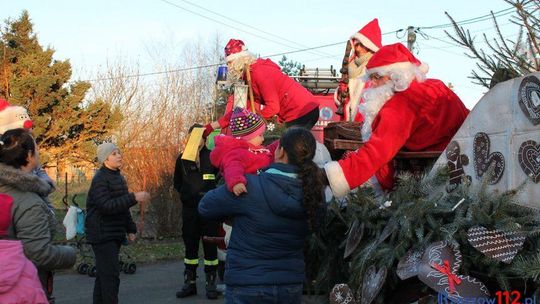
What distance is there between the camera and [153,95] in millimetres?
21516

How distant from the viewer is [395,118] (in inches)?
151

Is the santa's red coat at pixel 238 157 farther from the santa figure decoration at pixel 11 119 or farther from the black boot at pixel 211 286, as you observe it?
the black boot at pixel 211 286

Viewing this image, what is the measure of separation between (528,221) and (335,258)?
123 cm

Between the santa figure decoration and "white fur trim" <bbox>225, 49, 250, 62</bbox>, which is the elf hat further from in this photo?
the santa figure decoration

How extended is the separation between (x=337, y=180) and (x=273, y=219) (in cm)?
47

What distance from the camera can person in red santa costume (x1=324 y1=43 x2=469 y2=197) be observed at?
3637 millimetres

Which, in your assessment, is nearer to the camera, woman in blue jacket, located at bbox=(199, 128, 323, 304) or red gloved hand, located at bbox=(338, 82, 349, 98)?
woman in blue jacket, located at bbox=(199, 128, 323, 304)

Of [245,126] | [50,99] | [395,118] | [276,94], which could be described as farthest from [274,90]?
[50,99]

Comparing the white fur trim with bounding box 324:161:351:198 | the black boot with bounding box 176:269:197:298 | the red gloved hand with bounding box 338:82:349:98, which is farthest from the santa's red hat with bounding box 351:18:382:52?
the black boot with bounding box 176:269:197:298

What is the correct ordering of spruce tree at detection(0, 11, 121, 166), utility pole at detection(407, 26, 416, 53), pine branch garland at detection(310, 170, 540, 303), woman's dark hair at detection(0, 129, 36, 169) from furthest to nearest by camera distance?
utility pole at detection(407, 26, 416, 53) < spruce tree at detection(0, 11, 121, 166) < woman's dark hair at detection(0, 129, 36, 169) < pine branch garland at detection(310, 170, 540, 303)

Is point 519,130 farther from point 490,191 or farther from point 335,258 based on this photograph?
point 335,258

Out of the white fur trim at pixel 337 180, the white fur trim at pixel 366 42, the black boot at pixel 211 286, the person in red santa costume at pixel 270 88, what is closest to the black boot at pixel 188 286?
the black boot at pixel 211 286

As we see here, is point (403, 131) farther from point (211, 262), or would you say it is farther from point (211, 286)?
→ point (211, 286)

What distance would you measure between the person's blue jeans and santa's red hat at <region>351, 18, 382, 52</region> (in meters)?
2.98
